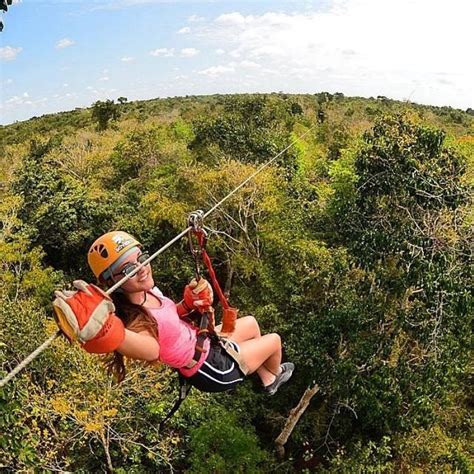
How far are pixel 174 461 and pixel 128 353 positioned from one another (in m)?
9.28

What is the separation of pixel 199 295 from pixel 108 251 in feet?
2.41

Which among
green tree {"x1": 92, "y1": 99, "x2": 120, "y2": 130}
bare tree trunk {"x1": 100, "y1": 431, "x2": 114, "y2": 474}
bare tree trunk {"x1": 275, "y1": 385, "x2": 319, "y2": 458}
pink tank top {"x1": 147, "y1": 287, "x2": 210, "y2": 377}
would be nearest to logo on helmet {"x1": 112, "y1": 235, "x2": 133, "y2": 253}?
pink tank top {"x1": 147, "y1": 287, "x2": 210, "y2": 377}

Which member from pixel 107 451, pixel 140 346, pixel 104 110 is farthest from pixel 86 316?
pixel 104 110

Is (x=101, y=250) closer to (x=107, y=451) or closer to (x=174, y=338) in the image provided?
(x=174, y=338)

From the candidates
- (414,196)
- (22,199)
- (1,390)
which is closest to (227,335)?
(1,390)

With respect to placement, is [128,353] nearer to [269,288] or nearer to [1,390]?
Result: [1,390]

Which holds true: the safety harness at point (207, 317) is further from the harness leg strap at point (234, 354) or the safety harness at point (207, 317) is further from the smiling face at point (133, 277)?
the smiling face at point (133, 277)

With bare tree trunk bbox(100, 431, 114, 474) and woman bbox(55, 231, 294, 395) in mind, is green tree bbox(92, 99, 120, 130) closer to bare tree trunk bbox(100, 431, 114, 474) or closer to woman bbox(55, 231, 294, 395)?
bare tree trunk bbox(100, 431, 114, 474)

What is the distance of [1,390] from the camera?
430cm

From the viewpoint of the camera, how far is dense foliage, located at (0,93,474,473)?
7.96 m

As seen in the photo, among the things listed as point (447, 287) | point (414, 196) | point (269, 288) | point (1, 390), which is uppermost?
point (1, 390)

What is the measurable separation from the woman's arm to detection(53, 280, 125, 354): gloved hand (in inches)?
8.8

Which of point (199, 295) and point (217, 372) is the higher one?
point (199, 295)

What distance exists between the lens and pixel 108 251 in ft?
9.76
